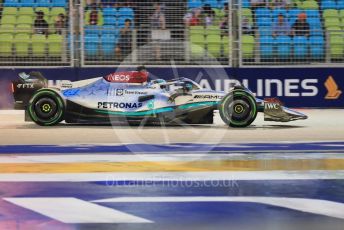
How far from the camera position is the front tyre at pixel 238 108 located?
9.66 m

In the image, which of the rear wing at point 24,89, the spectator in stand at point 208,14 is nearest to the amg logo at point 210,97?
the rear wing at point 24,89

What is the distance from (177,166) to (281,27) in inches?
356

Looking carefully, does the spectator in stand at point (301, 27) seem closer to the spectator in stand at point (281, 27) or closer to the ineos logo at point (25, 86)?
the spectator in stand at point (281, 27)

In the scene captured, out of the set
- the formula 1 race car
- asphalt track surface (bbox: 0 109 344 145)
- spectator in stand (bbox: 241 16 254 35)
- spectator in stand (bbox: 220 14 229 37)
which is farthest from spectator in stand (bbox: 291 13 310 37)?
the formula 1 race car

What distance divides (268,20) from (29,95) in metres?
6.68

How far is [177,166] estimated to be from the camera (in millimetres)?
6266

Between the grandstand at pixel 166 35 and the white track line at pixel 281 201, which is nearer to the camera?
the white track line at pixel 281 201

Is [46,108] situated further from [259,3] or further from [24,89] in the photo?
[259,3]

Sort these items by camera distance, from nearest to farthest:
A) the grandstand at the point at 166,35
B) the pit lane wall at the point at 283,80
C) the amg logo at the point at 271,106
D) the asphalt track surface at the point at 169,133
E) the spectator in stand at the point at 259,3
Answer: the asphalt track surface at the point at 169,133, the amg logo at the point at 271,106, the grandstand at the point at 166,35, the pit lane wall at the point at 283,80, the spectator in stand at the point at 259,3

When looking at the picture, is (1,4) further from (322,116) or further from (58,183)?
(58,183)

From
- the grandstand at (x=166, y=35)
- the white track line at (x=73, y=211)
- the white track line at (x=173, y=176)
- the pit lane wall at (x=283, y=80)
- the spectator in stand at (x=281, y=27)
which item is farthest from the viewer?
the spectator in stand at (x=281, y=27)

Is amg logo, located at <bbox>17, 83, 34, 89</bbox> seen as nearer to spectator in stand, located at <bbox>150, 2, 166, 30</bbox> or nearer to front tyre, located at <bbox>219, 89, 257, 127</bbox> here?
front tyre, located at <bbox>219, 89, 257, 127</bbox>

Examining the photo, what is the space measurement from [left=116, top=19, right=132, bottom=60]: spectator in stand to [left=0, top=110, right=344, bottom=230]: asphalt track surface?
4829 mm

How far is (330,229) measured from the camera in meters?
3.80
